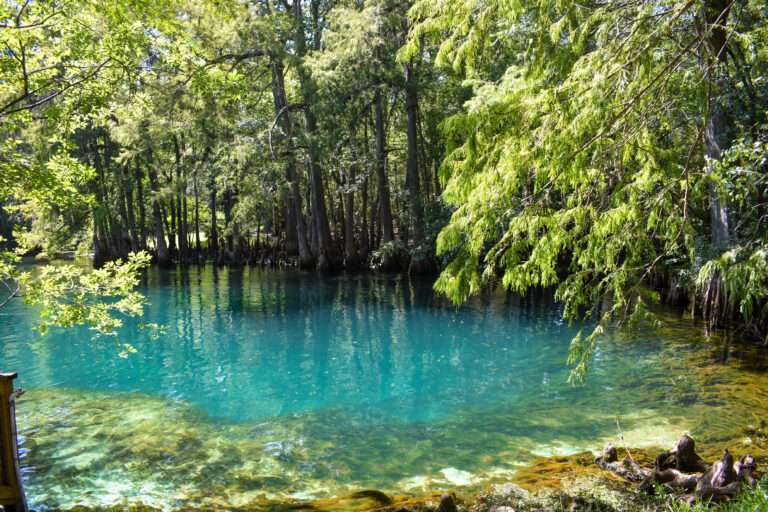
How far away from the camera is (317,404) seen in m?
9.48

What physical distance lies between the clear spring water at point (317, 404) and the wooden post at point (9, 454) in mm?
848

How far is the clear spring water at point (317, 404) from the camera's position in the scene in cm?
660

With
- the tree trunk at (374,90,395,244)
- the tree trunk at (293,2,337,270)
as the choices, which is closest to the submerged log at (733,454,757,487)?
the tree trunk at (293,2,337,270)

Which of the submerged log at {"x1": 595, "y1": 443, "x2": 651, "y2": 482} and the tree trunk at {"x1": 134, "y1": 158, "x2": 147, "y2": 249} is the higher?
the tree trunk at {"x1": 134, "y1": 158, "x2": 147, "y2": 249}

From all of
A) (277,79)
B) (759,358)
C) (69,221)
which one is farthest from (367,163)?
(69,221)

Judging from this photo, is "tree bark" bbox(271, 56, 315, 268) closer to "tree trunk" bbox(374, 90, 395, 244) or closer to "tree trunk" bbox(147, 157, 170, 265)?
"tree trunk" bbox(374, 90, 395, 244)

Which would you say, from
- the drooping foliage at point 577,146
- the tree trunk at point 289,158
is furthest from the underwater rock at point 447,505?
the tree trunk at point 289,158

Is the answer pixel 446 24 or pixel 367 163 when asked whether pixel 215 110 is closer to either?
pixel 367 163

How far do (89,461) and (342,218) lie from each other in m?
27.0

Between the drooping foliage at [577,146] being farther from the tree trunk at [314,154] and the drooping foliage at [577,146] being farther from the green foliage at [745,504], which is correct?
the tree trunk at [314,154]

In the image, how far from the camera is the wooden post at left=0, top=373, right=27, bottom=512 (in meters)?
4.86

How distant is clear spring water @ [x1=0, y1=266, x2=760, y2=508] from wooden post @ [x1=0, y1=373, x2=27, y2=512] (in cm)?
85

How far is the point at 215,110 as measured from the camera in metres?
25.8

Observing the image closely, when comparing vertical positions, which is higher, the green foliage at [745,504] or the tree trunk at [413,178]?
the tree trunk at [413,178]
